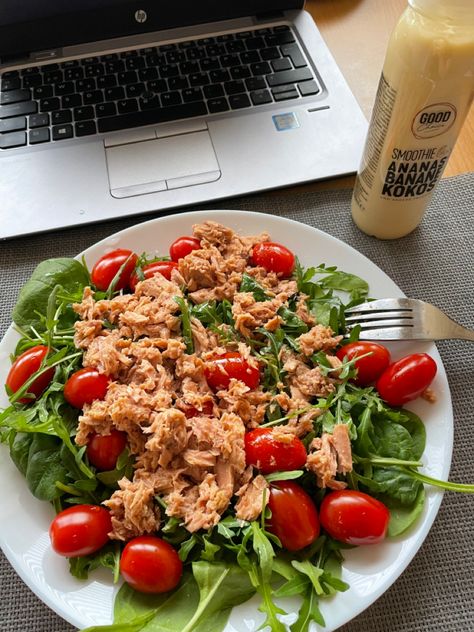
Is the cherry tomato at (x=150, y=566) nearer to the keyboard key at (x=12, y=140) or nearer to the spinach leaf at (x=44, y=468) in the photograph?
the spinach leaf at (x=44, y=468)

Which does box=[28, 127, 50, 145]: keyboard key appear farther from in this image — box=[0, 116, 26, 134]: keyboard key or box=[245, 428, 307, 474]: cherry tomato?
box=[245, 428, 307, 474]: cherry tomato

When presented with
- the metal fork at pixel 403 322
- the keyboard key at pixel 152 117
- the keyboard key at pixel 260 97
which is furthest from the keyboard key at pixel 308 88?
the metal fork at pixel 403 322

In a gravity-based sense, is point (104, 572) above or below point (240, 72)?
below

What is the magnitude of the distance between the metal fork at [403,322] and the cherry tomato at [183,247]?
0.43 metres

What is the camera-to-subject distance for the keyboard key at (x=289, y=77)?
1842 millimetres

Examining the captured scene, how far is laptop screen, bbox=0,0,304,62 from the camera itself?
1.81m

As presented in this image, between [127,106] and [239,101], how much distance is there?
36cm

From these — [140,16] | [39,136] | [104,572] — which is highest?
[140,16]

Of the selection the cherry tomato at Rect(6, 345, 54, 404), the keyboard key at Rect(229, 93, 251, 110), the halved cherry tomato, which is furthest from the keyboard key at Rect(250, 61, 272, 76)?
the cherry tomato at Rect(6, 345, 54, 404)

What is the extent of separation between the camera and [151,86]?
6.04ft

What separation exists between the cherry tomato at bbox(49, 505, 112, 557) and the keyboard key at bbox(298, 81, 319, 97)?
4.68ft

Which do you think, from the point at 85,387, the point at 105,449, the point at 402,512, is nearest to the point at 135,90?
the point at 85,387

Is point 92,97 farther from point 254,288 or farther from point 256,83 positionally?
point 254,288

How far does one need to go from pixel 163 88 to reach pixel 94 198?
49cm
